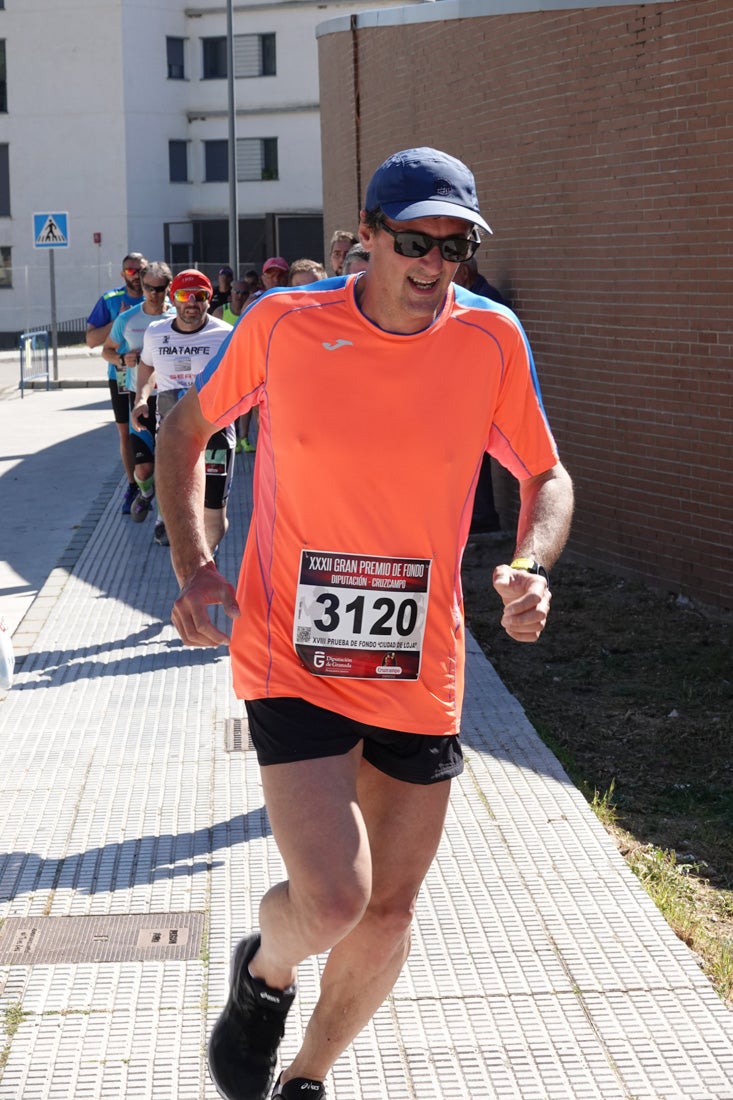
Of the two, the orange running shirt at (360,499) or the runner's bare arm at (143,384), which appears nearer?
the orange running shirt at (360,499)

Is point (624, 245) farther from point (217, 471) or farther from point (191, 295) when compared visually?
point (217, 471)

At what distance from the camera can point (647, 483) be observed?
9.88 meters

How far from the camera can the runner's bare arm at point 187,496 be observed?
11.2 feet

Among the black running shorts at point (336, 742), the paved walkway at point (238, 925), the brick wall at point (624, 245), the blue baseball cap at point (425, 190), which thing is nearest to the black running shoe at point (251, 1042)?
the paved walkway at point (238, 925)

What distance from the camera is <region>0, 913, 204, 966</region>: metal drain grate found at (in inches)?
172

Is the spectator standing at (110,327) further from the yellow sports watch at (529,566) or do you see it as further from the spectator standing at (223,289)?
the yellow sports watch at (529,566)

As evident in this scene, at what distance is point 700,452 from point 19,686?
4304mm

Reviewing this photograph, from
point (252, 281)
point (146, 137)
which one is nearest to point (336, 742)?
point (252, 281)

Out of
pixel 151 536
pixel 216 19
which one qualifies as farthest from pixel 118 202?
pixel 151 536

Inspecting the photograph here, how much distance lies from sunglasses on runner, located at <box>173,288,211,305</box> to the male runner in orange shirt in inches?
228

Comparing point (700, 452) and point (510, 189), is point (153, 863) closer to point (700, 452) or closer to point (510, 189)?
point (700, 452)

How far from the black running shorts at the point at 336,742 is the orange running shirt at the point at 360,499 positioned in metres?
0.03

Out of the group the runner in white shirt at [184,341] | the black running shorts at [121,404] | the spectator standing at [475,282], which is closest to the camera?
the runner in white shirt at [184,341]

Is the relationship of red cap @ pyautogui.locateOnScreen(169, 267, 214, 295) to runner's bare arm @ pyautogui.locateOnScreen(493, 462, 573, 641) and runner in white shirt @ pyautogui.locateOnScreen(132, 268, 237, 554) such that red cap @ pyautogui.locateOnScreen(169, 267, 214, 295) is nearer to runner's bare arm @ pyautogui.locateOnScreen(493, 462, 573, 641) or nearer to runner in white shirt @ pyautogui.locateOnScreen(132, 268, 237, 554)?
runner in white shirt @ pyautogui.locateOnScreen(132, 268, 237, 554)
